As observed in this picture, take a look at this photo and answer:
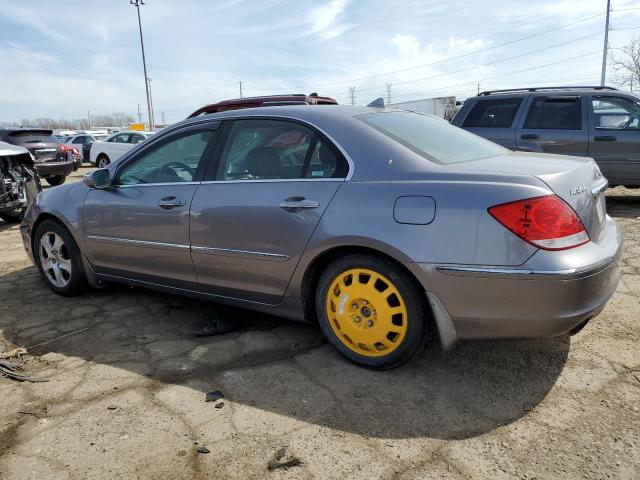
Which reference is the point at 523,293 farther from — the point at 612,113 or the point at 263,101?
the point at 612,113

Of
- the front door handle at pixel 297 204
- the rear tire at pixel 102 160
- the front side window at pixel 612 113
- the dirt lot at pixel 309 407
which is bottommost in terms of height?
the dirt lot at pixel 309 407

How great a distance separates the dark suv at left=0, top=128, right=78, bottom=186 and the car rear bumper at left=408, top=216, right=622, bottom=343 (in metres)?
12.0

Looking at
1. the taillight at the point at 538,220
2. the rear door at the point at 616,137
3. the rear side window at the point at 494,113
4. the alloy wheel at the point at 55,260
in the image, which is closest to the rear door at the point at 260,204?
the taillight at the point at 538,220

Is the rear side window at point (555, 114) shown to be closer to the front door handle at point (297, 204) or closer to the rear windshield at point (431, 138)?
the rear windshield at point (431, 138)

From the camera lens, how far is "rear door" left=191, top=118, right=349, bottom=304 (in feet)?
9.33

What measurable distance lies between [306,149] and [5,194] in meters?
6.05

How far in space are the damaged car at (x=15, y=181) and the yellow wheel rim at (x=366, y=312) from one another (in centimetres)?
632

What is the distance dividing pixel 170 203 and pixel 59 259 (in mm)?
1482

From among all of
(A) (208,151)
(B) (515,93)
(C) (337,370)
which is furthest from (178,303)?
(B) (515,93)

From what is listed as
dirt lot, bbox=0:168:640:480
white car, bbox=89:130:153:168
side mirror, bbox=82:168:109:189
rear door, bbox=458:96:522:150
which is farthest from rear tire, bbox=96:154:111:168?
dirt lot, bbox=0:168:640:480

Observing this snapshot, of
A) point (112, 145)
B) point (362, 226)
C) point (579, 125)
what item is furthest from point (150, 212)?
point (112, 145)

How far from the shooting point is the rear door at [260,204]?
284cm

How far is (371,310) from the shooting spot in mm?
2717

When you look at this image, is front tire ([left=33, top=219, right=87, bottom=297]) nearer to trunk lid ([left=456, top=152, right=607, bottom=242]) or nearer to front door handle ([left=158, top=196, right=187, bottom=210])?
front door handle ([left=158, top=196, right=187, bottom=210])
